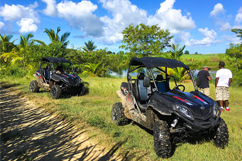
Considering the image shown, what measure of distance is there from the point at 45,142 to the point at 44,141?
0.07 metres

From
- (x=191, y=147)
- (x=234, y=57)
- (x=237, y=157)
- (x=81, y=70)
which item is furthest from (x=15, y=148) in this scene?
(x=81, y=70)

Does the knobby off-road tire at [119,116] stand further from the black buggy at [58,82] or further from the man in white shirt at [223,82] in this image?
the black buggy at [58,82]

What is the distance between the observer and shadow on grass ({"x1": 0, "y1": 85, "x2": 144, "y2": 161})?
3662 millimetres

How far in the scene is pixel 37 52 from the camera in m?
18.0

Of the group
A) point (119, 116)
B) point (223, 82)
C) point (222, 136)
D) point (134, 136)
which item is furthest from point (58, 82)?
point (222, 136)

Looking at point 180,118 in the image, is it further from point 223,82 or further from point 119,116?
point 223,82

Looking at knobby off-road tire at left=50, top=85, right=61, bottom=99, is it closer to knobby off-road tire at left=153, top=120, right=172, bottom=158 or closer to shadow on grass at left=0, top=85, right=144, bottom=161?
shadow on grass at left=0, top=85, right=144, bottom=161

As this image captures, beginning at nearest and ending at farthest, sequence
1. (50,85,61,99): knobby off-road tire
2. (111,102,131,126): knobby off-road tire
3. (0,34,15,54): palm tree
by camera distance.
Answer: (111,102,131,126): knobby off-road tire, (50,85,61,99): knobby off-road tire, (0,34,15,54): palm tree

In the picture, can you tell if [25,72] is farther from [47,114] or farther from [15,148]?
[15,148]

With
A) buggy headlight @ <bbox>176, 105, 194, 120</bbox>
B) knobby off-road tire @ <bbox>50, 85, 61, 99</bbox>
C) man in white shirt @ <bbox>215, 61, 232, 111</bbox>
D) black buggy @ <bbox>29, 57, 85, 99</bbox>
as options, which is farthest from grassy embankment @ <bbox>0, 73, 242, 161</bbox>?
black buggy @ <bbox>29, 57, 85, 99</bbox>

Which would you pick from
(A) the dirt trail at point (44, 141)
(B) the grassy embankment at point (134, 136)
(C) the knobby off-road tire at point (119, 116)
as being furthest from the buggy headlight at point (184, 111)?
(C) the knobby off-road tire at point (119, 116)

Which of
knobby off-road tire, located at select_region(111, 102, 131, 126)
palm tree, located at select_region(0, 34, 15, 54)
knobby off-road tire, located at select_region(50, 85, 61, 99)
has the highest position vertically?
palm tree, located at select_region(0, 34, 15, 54)

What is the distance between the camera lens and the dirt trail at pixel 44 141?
3.66 metres

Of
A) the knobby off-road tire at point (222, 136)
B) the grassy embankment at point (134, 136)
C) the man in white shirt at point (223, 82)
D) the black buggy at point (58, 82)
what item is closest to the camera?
the grassy embankment at point (134, 136)
